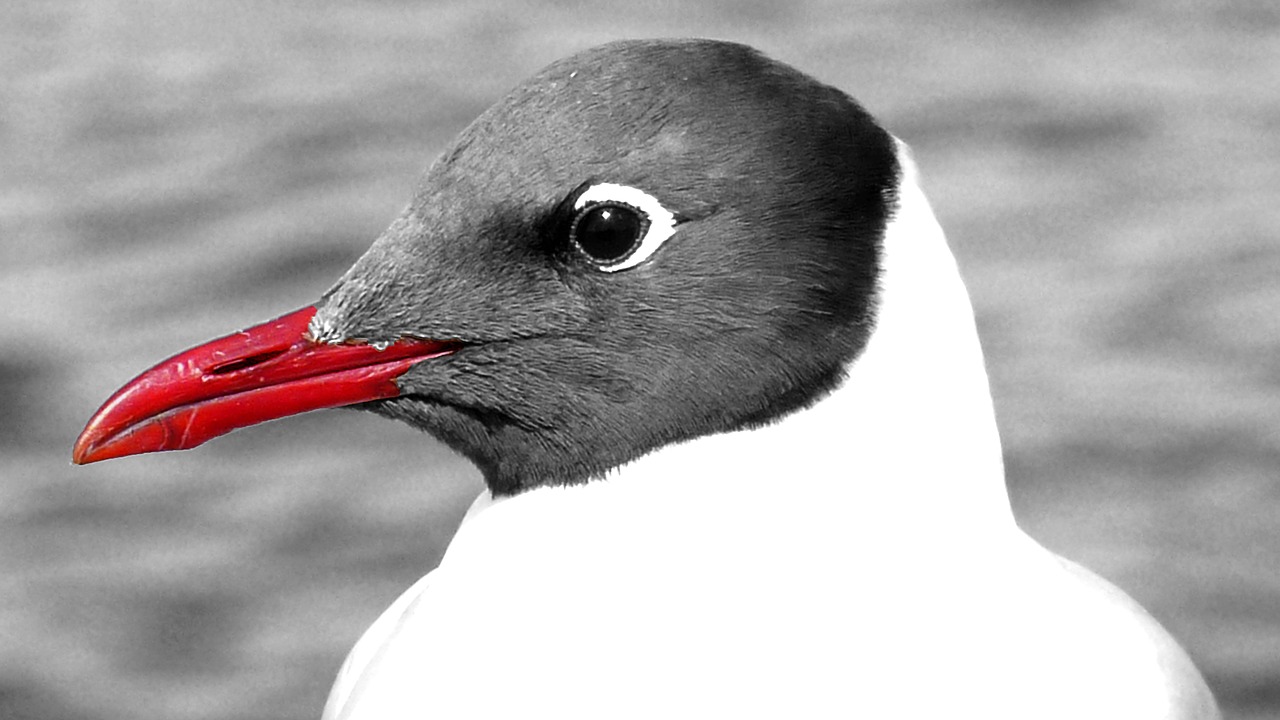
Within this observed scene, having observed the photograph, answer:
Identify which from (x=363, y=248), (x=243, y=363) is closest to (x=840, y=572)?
(x=243, y=363)

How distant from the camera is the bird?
331 cm

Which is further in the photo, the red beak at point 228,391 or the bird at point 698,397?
the red beak at point 228,391

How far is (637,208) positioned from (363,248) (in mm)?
3817

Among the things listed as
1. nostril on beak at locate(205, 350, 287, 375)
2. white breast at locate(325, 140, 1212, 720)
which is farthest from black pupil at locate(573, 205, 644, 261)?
nostril on beak at locate(205, 350, 287, 375)

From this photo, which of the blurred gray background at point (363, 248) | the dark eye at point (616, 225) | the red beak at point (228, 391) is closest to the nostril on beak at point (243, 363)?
the red beak at point (228, 391)

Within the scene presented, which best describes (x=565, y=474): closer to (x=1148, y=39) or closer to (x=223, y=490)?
(x=223, y=490)

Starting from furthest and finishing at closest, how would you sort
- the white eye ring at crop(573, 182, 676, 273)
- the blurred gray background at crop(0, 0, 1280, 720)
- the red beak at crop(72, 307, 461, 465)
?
the blurred gray background at crop(0, 0, 1280, 720)
the red beak at crop(72, 307, 461, 465)
the white eye ring at crop(573, 182, 676, 273)

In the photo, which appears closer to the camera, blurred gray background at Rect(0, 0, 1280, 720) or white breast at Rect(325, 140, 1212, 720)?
white breast at Rect(325, 140, 1212, 720)

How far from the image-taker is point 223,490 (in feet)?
20.8

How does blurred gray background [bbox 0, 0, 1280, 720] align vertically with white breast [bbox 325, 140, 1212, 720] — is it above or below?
above

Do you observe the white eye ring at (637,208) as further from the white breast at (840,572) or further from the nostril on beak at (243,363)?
the nostril on beak at (243,363)

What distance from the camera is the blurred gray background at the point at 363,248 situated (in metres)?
5.93

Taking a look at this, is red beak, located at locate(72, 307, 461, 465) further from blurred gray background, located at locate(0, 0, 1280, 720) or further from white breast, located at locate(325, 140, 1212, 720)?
blurred gray background, located at locate(0, 0, 1280, 720)

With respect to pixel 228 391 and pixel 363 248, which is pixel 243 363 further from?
pixel 363 248
